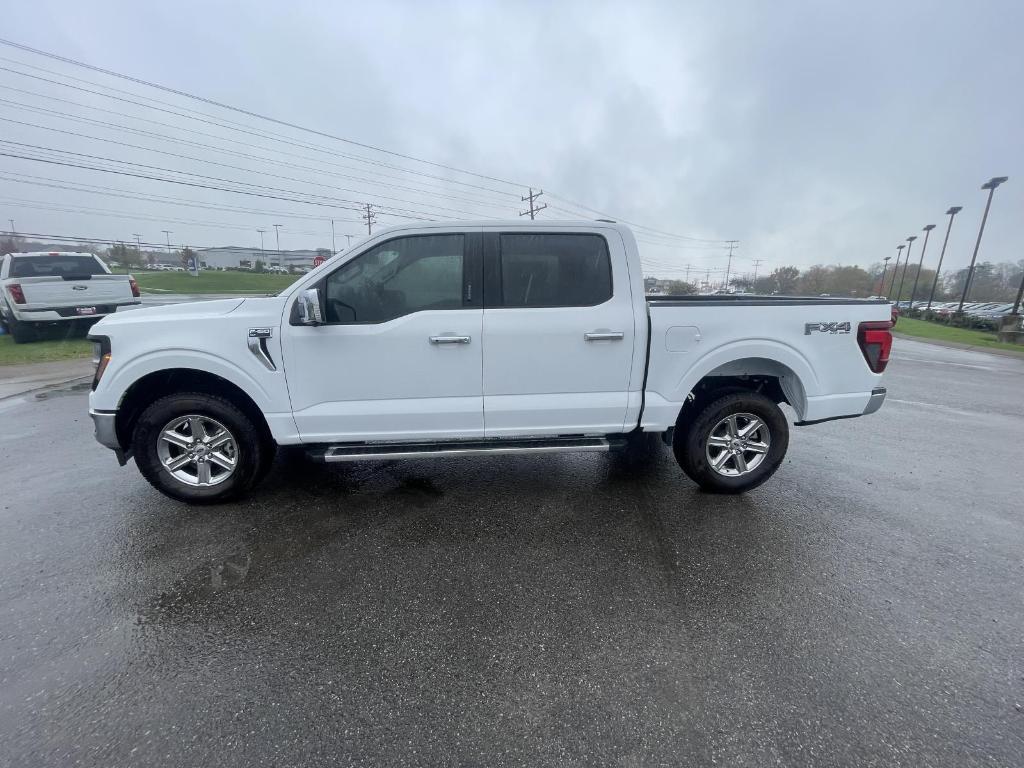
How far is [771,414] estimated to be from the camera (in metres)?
3.65

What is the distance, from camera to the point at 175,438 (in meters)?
3.39

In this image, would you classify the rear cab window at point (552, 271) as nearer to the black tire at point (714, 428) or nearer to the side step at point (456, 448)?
the side step at point (456, 448)

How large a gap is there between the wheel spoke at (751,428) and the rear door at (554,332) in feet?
3.43

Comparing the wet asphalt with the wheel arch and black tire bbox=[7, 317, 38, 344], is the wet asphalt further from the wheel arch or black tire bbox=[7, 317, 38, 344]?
black tire bbox=[7, 317, 38, 344]

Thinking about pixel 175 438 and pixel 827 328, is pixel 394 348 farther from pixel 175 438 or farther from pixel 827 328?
pixel 827 328

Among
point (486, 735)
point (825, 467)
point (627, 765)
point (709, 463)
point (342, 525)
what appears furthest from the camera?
point (825, 467)

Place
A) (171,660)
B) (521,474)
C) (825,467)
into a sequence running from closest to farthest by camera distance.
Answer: (171,660), (521,474), (825,467)

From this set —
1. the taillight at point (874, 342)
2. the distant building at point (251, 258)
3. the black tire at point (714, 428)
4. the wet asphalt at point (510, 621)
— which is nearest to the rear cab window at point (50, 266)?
the wet asphalt at point (510, 621)

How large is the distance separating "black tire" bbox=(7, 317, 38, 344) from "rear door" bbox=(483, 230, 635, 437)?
1251 cm

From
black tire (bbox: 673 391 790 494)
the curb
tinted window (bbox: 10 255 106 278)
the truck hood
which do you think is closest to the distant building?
tinted window (bbox: 10 255 106 278)

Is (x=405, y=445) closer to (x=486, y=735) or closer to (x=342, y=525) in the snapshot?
(x=342, y=525)

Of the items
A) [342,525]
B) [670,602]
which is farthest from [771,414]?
[342,525]

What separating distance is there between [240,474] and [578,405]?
8.41ft

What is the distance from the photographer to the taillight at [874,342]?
3.60 meters
